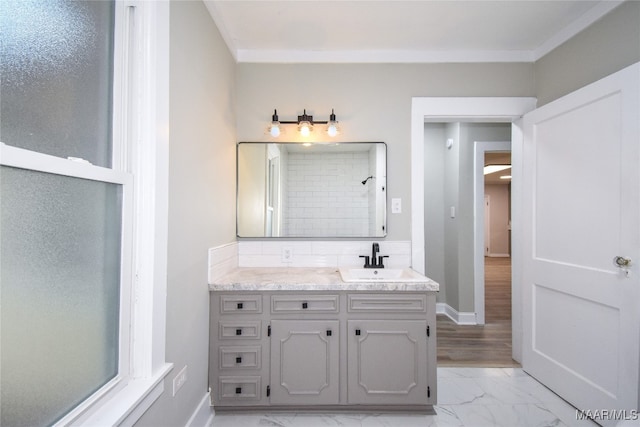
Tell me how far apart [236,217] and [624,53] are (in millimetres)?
2729

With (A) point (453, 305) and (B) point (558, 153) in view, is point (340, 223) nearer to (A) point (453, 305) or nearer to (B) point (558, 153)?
(B) point (558, 153)

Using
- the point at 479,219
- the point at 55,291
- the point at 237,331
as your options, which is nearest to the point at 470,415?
the point at 237,331

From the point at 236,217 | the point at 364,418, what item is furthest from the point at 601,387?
the point at 236,217

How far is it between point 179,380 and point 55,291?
2.78ft

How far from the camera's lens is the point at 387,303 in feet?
6.05

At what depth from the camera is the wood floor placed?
257 centimetres

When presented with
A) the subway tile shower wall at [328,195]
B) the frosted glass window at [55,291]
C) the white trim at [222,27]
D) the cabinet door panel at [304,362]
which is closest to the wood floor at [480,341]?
the cabinet door panel at [304,362]

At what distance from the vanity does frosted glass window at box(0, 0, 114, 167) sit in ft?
3.79

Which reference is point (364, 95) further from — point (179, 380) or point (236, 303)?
point (179, 380)

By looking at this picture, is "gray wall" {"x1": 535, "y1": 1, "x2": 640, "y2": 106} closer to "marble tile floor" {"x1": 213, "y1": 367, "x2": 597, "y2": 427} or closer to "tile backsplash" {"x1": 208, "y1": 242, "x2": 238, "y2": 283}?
"marble tile floor" {"x1": 213, "y1": 367, "x2": 597, "y2": 427}

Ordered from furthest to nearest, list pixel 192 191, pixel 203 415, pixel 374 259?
1. pixel 374 259
2. pixel 203 415
3. pixel 192 191

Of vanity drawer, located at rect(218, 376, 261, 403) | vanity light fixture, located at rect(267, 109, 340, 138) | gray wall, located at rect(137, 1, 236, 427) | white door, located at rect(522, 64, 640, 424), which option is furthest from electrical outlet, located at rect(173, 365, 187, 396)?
white door, located at rect(522, 64, 640, 424)

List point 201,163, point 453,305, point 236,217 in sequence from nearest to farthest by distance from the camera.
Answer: point 201,163, point 236,217, point 453,305

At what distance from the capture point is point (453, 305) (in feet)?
11.4
